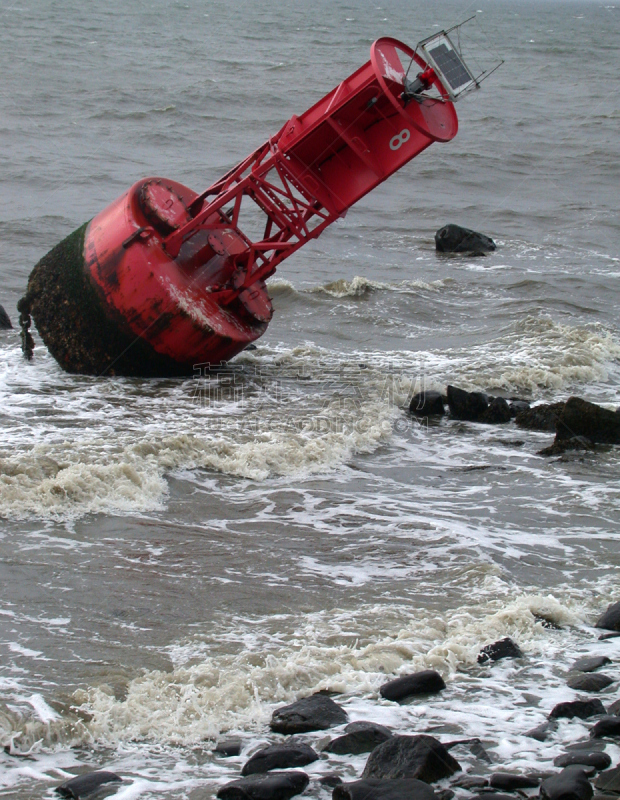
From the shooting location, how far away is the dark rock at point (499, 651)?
5.71 m

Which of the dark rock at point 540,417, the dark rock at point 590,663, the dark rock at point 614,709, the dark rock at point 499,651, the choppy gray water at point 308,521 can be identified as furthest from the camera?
the dark rock at point 540,417

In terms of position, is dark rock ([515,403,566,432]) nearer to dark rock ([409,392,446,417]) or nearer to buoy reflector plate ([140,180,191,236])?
dark rock ([409,392,446,417])

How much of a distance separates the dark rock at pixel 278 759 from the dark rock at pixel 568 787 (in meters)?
1.10

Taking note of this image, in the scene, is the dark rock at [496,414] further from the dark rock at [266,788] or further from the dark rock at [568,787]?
the dark rock at [266,788]

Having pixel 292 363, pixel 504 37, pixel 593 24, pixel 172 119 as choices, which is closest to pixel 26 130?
pixel 172 119

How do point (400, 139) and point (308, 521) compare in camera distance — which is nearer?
point (308, 521)

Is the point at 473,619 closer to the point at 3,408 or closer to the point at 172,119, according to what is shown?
the point at 3,408

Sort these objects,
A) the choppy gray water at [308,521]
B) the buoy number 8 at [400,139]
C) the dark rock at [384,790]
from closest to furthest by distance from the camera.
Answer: the dark rock at [384,790]
the choppy gray water at [308,521]
the buoy number 8 at [400,139]

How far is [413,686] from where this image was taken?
17.5 ft

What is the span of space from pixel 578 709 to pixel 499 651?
0.77 metres

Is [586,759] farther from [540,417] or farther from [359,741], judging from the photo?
[540,417]

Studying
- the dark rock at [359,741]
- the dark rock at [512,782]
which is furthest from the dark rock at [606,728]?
the dark rock at [359,741]

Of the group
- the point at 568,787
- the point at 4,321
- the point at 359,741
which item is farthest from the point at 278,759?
the point at 4,321

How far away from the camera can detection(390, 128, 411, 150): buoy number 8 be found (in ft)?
34.3
